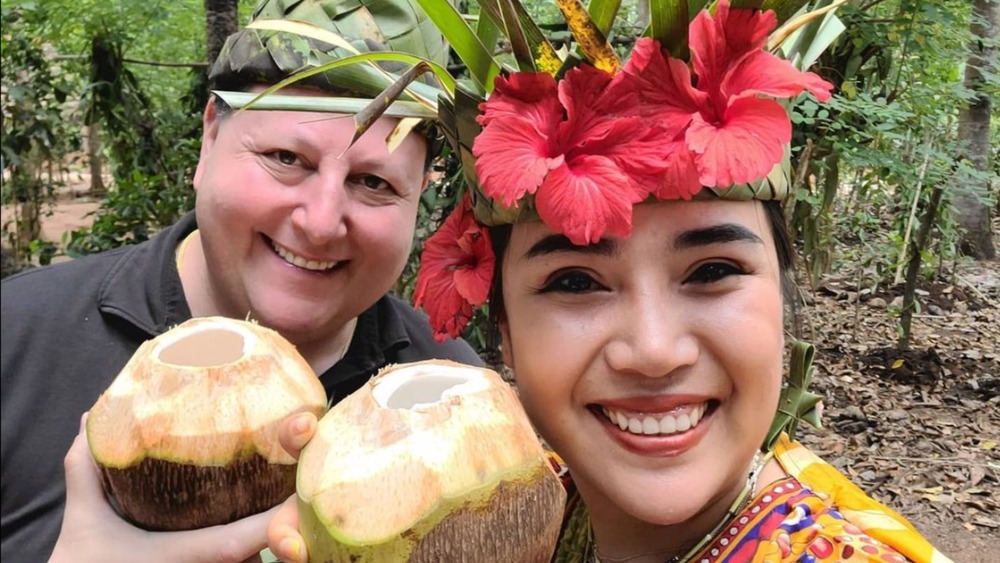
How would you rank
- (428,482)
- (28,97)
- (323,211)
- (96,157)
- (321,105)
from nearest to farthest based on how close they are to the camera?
(428,482) < (321,105) < (323,211) < (28,97) < (96,157)

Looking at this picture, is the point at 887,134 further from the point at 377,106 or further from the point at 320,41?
the point at 320,41

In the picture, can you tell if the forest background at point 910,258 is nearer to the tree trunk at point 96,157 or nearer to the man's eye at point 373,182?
the man's eye at point 373,182

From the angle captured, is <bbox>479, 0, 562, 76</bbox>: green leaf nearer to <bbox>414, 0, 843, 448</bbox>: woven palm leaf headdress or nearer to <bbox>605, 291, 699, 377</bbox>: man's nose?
<bbox>414, 0, 843, 448</bbox>: woven palm leaf headdress

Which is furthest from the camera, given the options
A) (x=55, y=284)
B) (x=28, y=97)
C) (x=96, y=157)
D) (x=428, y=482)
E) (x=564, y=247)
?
(x=96, y=157)

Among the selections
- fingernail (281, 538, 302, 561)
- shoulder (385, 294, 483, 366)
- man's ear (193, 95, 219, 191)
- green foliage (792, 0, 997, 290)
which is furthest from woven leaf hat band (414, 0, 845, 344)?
shoulder (385, 294, 483, 366)

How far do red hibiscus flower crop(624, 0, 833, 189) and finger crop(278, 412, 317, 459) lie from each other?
0.50 meters

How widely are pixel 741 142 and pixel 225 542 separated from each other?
29.2 inches

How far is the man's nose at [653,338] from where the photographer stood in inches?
38.6

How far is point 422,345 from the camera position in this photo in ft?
6.63

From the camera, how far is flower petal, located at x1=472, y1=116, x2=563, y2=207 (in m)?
0.93

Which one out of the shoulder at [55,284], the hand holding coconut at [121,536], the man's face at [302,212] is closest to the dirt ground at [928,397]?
the man's face at [302,212]

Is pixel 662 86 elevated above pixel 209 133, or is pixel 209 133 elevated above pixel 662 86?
pixel 662 86

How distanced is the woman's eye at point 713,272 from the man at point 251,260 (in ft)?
2.40

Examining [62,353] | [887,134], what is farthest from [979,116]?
[62,353]
